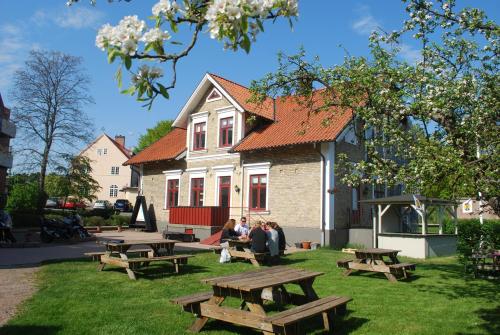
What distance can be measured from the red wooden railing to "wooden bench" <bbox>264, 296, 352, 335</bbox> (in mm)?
14856

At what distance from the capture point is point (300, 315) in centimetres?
538

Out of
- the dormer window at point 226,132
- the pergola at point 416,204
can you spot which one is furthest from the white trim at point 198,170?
Result: the pergola at point 416,204

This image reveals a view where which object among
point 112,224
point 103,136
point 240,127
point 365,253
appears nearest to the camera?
point 365,253

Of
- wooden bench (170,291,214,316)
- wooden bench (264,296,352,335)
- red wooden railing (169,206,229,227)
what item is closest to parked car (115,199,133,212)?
red wooden railing (169,206,229,227)

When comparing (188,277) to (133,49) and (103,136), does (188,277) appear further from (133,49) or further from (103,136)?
(103,136)

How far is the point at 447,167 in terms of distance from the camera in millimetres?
7070

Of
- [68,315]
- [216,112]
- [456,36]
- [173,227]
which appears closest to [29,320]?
[68,315]

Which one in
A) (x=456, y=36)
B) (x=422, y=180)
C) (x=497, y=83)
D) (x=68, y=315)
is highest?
(x=456, y=36)

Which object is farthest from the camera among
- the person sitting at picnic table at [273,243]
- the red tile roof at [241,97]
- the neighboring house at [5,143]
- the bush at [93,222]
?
the neighboring house at [5,143]

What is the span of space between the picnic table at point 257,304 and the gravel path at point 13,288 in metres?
2.84

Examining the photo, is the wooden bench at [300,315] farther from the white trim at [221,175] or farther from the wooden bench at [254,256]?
the white trim at [221,175]

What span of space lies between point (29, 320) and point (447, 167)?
6725 millimetres

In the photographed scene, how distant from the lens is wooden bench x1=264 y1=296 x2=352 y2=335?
5.09 meters

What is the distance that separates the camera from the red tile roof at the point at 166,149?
2591cm
